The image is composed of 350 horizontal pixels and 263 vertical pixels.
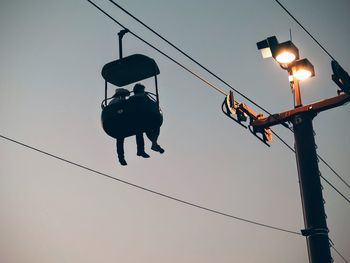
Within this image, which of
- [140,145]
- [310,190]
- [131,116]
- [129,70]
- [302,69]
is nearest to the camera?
[131,116]

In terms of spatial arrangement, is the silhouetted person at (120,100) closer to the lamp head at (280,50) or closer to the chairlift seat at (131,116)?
the chairlift seat at (131,116)

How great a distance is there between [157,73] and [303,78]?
326 cm

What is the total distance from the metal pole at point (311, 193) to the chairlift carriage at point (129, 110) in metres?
2.61

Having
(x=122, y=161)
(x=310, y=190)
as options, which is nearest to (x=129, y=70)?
(x=122, y=161)

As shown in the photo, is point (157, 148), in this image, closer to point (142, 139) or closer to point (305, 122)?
point (142, 139)

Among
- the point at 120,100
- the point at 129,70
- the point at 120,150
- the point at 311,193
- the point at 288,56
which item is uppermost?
the point at 288,56

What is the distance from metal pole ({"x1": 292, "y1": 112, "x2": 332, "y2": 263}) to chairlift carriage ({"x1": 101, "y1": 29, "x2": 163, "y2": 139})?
2607 millimetres

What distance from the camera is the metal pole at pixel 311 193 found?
23.6ft

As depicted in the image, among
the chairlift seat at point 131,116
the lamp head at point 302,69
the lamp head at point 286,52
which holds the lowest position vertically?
the chairlift seat at point 131,116

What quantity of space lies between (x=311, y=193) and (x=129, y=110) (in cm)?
326

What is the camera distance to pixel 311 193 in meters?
7.55

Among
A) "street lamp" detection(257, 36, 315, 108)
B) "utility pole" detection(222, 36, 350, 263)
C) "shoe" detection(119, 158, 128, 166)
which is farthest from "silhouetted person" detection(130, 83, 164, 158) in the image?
"street lamp" detection(257, 36, 315, 108)

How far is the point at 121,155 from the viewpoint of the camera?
24.6 feet

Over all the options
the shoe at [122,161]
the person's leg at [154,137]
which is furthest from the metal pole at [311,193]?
the shoe at [122,161]
